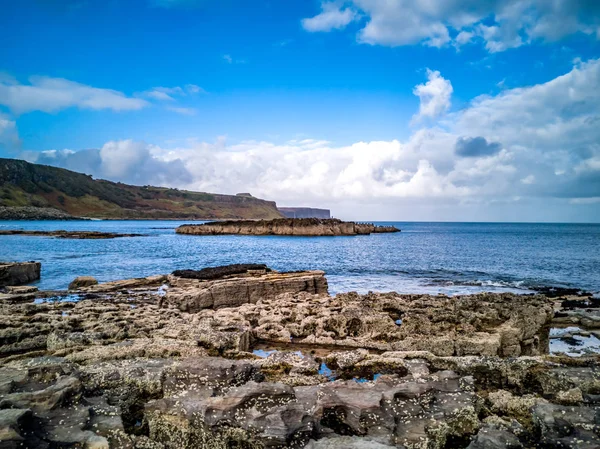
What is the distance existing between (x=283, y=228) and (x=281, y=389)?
126 m

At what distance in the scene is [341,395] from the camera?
786cm

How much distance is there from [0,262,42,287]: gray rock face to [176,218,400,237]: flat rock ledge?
99.2 metres

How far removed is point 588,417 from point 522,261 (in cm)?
Result: 5851

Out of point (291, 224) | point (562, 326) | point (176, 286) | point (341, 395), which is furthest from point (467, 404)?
point (291, 224)

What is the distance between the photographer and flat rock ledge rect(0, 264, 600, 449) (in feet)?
22.5

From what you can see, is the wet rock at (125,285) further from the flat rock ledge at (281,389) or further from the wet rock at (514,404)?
the wet rock at (514,404)


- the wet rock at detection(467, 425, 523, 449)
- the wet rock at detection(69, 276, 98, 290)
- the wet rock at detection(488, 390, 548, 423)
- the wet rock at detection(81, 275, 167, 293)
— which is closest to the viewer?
the wet rock at detection(467, 425, 523, 449)

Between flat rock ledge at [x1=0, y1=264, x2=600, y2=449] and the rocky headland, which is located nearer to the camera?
flat rock ledge at [x1=0, y1=264, x2=600, y2=449]

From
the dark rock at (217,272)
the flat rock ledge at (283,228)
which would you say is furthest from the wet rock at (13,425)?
the flat rock ledge at (283,228)

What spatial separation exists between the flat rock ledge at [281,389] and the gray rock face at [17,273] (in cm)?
2057

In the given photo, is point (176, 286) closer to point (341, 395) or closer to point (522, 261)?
point (341, 395)

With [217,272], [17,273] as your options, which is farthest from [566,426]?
[17,273]

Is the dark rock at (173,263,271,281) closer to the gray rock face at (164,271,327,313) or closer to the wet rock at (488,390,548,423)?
the gray rock face at (164,271,327,313)

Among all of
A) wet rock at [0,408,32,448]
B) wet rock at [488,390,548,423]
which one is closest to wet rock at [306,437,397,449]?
wet rock at [488,390,548,423]
